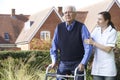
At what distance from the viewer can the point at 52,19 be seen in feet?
153

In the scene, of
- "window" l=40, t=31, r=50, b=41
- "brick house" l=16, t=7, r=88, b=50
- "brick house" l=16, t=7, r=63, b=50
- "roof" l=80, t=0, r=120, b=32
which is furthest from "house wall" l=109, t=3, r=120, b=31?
"window" l=40, t=31, r=50, b=41

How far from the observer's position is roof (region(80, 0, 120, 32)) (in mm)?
45844

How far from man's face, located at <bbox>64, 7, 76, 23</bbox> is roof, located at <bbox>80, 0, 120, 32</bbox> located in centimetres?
3919

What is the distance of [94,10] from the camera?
49.1 metres

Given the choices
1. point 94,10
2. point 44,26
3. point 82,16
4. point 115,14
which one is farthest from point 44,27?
point 115,14

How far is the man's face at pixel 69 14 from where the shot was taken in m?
5.76

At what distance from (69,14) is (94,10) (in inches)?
1717

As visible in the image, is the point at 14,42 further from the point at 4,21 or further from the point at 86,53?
the point at 86,53

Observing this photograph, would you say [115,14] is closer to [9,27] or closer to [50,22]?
[50,22]

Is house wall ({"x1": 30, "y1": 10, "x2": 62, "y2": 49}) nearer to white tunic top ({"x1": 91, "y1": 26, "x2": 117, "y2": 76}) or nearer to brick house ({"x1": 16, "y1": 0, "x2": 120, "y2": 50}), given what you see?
brick house ({"x1": 16, "y1": 0, "x2": 120, "y2": 50})

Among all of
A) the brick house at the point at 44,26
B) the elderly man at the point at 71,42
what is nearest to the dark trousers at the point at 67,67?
the elderly man at the point at 71,42

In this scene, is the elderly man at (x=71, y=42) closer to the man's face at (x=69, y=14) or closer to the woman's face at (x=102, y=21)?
the man's face at (x=69, y=14)

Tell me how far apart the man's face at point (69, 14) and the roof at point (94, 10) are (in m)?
39.2

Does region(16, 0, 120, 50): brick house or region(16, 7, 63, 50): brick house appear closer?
region(16, 0, 120, 50): brick house
